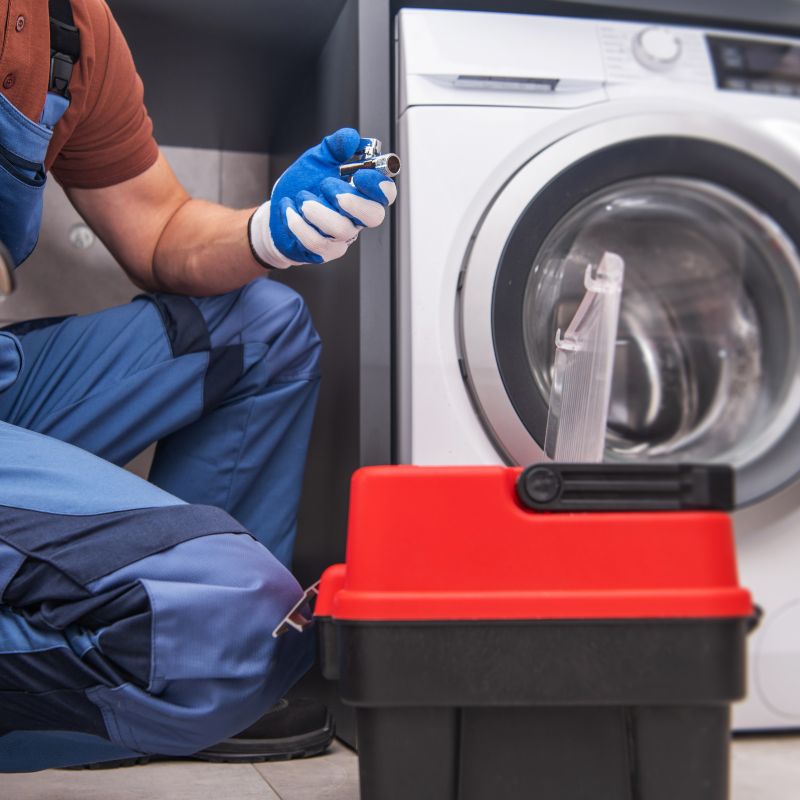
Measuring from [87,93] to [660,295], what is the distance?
0.75m

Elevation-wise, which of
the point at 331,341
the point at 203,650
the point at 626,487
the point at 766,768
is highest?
the point at 331,341

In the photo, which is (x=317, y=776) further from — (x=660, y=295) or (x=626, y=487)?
(x=660, y=295)

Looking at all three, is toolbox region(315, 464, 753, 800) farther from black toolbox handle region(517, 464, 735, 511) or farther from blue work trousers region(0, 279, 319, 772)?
blue work trousers region(0, 279, 319, 772)

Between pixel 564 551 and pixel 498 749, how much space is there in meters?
0.13

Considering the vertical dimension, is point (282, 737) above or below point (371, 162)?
Answer: below

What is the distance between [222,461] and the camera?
39.8 inches

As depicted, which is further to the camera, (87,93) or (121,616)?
(87,93)

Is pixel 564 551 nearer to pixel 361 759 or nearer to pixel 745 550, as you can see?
pixel 361 759

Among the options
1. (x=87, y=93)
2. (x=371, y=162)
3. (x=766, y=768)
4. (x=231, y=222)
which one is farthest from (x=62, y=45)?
(x=766, y=768)

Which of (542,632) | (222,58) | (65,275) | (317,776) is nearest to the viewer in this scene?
(542,632)

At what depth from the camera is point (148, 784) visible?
0.87 m

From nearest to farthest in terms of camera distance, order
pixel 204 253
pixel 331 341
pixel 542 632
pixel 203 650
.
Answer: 1. pixel 542 632
2. pixel 203 650
3. pixel 204 253
4. pixel 331 341

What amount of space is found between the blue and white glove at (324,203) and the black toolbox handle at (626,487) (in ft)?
1.14

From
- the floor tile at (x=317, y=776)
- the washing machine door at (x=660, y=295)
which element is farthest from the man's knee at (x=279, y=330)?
the floor tile at (x=317, y=776)
